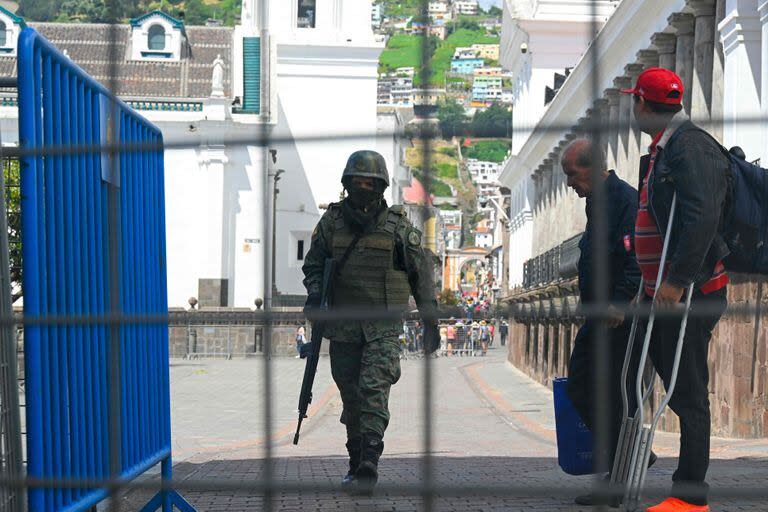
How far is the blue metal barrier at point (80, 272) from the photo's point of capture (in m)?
4.14

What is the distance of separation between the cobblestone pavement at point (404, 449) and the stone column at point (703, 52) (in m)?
3.25

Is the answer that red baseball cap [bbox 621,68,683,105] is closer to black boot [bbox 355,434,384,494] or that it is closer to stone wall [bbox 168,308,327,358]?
stone wall [bbox 168,308,327,358]

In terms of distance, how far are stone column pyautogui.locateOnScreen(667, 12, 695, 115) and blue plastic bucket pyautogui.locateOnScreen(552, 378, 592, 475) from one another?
9268 mm

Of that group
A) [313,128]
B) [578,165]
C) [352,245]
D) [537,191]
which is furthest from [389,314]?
[537,191]

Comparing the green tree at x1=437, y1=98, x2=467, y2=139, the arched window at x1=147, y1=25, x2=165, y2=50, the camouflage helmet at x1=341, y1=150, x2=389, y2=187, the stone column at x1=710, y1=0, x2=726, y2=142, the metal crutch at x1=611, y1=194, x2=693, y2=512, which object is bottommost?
the metal crutch at x1=611, y1=194, x2=693, y2=512

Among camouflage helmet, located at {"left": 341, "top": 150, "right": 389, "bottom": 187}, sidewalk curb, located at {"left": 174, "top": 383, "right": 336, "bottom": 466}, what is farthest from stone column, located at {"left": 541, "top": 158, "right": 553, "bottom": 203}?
sidewalk curb, located at {"left": 174, "top": 383, "right": 336, "bottom": 466}

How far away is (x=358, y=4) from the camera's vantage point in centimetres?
805

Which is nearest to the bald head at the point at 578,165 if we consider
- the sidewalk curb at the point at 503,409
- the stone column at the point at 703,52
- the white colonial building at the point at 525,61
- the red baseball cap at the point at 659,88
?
the white colonial building at the point at 525,61

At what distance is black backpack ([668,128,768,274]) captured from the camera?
4762mm

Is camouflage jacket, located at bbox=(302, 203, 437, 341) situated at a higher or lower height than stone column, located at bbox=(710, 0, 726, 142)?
lower

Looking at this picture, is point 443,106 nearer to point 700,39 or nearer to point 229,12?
point 229,12

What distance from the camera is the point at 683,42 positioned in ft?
51.3

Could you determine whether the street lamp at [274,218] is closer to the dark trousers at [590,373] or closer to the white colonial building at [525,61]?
the white colonial building at [525,61]

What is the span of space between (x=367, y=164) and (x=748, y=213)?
1.28 meters
